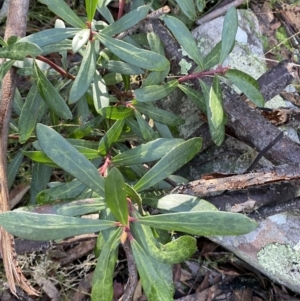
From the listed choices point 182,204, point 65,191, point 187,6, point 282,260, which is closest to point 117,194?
point 182,204

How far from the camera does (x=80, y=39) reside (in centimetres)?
128

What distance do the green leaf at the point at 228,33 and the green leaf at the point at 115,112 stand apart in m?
0.33

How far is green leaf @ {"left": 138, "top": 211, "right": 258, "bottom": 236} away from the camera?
1019mm

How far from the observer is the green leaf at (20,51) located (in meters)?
1.24

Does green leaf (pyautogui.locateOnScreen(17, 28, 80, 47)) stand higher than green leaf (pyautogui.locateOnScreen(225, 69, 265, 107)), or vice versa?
green leaf (pyautogui.locateOnScreen(17, 28, 80, 47))

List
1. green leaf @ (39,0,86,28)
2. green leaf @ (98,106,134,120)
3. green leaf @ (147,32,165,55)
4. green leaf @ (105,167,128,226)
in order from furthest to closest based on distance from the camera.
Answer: green leaf @ (147,32,165,55), green leaf @ (98,106,134,120), green leaf @ (39,0,86,28), green leaf @ (105,167,128,226)

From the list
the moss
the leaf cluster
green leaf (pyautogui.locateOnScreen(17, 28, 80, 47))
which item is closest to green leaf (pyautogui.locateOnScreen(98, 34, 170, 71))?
the leaf cluster

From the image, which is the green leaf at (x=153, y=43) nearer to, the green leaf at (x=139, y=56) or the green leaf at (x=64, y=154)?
the green leaf at (x=139, y=56)

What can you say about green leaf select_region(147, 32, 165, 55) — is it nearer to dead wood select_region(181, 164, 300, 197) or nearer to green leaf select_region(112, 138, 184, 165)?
green leaf select_region(112, 138, 184, 165)

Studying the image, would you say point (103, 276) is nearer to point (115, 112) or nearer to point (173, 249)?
point (173, 249)

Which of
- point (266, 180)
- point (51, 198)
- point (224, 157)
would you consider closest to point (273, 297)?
point (224, 157)

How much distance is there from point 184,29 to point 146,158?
41 centimetres

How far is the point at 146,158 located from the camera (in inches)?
53.3

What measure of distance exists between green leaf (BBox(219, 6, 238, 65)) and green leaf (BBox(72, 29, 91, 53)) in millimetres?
401
